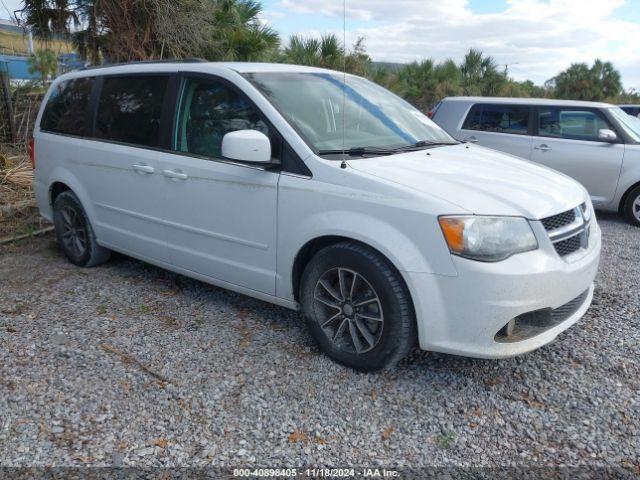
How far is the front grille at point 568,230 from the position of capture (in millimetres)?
2914

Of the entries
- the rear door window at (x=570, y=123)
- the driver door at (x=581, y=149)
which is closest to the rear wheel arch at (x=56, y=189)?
the driver door at (x=581, y=149)

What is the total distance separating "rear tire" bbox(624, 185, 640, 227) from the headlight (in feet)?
17.7

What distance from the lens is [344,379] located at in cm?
311

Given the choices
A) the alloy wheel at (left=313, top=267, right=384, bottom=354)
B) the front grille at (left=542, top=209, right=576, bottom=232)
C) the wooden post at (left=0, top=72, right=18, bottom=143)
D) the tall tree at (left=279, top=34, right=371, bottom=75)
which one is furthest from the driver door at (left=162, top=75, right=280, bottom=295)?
the tall tree at (left=279, top=34, right=371, bottom=75)

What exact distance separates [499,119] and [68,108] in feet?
19.1

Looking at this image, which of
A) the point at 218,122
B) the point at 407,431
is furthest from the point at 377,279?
the point at 218,122

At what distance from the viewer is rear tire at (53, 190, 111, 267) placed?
192 inches

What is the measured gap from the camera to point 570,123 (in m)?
7.66

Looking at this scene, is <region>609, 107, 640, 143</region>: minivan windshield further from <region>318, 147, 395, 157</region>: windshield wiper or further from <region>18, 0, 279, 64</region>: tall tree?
<region>18, 0, 279, 64</region>: tall tree

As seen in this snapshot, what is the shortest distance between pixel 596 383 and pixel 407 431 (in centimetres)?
117

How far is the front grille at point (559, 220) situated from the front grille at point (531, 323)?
43 cm

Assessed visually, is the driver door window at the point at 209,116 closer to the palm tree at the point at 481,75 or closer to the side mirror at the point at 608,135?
the side mirror at the point at 608,135

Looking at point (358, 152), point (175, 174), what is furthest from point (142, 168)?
point (358, 152)

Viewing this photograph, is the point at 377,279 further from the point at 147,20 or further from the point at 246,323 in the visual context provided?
the point at 147,20
